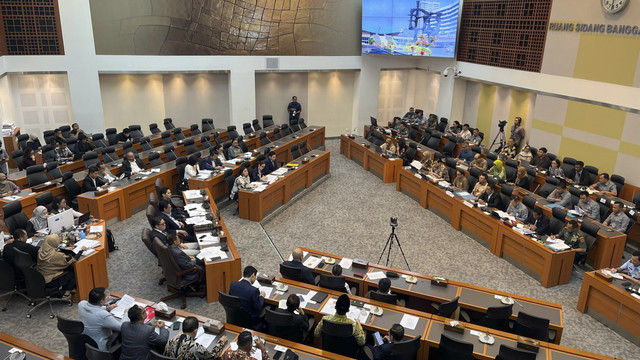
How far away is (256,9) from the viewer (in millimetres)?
17797

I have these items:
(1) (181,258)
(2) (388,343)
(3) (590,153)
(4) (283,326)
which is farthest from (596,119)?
(1) (181,258)

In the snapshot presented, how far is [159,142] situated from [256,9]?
19.9 ft

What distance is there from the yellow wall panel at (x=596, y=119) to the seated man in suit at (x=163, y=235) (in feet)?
34.0

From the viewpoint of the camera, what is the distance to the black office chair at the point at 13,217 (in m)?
8.58

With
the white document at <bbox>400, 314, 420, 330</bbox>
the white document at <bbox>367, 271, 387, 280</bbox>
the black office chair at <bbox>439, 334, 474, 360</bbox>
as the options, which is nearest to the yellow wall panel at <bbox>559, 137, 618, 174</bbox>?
the white document at <bbox>367, 271, 387, 280</bbox>

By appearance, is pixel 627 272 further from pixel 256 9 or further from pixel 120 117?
pixel 120 117

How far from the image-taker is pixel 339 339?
5836 mm

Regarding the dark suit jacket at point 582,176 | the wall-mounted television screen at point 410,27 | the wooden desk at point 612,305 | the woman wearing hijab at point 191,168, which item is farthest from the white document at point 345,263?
the wall-mounted television screen at point 410,27

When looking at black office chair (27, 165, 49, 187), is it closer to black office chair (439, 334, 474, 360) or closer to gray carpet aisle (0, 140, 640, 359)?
gray carpet aisle (0, 140, 640, 359)

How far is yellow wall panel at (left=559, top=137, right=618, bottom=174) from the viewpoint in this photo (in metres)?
12.3

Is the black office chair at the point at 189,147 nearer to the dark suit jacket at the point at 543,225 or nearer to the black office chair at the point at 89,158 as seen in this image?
the black office chair at the point at 89,158

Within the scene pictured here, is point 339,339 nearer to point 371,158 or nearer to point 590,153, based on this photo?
point 371,158

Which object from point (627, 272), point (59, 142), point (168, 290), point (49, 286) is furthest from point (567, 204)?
point (59, 142)

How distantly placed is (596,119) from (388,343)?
32.7 feet
